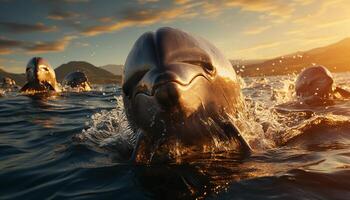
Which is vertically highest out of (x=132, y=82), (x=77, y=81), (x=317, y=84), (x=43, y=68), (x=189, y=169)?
(x=43, y=68)

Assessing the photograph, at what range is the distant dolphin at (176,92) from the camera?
13.8ft

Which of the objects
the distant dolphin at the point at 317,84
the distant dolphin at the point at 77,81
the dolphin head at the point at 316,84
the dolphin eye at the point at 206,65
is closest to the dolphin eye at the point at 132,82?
the dolphin eye at the point at 206,65

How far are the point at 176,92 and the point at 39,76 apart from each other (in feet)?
54.7

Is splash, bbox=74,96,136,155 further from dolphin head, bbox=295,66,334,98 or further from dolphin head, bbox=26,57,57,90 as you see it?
dolphin head, bbox=26,57,57,90

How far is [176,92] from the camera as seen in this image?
161 inches

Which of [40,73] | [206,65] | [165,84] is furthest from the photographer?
[40,73]

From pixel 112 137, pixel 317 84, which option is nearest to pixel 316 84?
pixel 317 84

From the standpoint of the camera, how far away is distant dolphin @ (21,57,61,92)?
19.4 meters

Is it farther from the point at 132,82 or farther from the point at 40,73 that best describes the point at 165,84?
the point at 40,73

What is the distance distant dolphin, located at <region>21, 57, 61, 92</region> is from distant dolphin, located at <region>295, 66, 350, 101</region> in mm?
11704

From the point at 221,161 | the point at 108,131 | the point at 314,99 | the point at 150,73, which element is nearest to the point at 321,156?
the point at 221,161

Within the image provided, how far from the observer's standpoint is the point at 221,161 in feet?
16.4

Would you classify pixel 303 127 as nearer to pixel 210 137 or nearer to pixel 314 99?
pixel 210 137

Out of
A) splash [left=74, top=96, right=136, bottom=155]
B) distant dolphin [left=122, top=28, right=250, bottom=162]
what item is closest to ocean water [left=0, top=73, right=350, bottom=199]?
splash [left=74, top=96, right=136, bottom=155]
